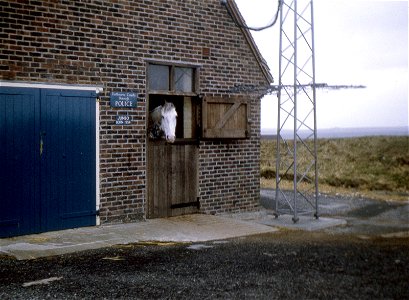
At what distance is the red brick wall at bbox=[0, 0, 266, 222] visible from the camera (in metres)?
9.20

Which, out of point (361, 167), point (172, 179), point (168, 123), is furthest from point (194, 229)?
point (361, 167)

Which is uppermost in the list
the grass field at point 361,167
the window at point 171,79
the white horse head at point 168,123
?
the window at point 171,79

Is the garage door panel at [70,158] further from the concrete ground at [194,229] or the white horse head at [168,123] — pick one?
the white horse head at [168,123]

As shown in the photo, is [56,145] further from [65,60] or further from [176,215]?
[176,215]

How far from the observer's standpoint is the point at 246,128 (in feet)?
39.8

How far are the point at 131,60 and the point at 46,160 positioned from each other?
2.63 m

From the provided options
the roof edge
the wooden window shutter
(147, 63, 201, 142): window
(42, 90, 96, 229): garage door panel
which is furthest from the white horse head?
the roof edge

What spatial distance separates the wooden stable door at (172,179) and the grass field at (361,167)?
7.84 meters

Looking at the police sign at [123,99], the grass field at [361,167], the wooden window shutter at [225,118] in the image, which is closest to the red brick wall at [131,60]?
Result: the police sign at [123,99]

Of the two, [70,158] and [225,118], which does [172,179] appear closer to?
[225,118]

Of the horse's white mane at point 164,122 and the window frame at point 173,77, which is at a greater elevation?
the window frame at point 173,77

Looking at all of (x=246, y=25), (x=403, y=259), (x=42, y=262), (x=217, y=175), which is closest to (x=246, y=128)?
(x=217, y=175)

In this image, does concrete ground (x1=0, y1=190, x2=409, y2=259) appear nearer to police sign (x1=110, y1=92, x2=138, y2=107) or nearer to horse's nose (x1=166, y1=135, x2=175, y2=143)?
horse's nose (x1=166, y1=135, x2=175, y2=143)

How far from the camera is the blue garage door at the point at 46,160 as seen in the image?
8.91 meters
